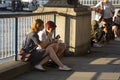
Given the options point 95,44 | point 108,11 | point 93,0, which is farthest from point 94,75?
point 93,0

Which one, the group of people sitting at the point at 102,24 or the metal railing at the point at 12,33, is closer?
the metal railing at the point at 12,33

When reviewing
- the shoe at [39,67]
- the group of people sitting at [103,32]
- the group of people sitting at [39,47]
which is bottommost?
the group of people sitting at [103,32]

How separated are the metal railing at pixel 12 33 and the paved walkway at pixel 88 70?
1.95 ft

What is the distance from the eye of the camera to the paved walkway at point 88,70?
29.3ft

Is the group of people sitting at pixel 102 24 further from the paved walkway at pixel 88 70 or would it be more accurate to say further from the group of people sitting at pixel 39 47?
the group of people sitting at pixel 39 47

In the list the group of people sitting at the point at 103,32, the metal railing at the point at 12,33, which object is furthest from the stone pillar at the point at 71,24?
the group of people sitting at the point at 103,32

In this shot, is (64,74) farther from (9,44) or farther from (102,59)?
(102,59)

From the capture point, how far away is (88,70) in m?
9.82

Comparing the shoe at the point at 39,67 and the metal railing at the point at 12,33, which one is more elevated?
the metal railing at the point at 12,33

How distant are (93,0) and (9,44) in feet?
49.7

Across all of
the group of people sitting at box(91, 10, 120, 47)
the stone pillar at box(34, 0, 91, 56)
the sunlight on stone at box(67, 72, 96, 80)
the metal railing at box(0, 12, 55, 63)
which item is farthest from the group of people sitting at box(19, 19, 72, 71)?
the group of people sitting at box(91, 10, 120, 47)

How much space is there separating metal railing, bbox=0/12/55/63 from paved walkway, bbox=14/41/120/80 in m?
0.59

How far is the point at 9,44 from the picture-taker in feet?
30.2

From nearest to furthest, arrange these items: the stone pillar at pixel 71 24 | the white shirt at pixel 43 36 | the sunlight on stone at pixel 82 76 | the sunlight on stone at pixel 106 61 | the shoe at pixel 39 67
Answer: the sunlight on stone at pixel 82 76
the shoe at pixel 39 67
the white shirt at pixel 43 36
the sunlight on stone at pixel 106 61
the stone pillar at pixel 71 24
